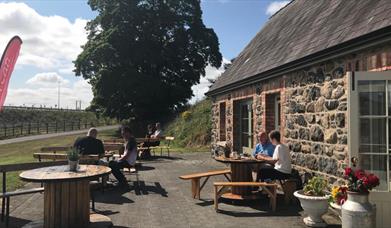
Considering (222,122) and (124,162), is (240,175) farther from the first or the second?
(222,122)

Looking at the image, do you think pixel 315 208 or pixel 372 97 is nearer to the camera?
pixel 372 97

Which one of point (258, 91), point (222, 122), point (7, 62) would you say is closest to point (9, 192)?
point (7, 62)

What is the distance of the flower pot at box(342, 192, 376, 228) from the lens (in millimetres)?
5465

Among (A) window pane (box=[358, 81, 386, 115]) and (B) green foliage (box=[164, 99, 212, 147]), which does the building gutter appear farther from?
(B) green foliage (box=[164, 99, 212, 147])

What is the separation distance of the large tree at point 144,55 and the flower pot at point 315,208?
25.7m

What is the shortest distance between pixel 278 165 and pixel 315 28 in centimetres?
337

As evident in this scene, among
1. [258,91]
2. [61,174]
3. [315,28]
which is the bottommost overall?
[61,174]

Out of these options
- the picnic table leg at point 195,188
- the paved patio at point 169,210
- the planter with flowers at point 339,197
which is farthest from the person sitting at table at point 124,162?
the planter with flowers at point 339,197

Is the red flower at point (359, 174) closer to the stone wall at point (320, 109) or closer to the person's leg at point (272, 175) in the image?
the stone wall at point (320, 109)

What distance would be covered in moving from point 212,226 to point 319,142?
9.35 feet

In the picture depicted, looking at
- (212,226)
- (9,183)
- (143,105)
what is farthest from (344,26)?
(143,105)

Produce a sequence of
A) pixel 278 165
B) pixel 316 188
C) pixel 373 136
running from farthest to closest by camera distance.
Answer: pixel 278 165
pixel 316 188
pixel 373 136

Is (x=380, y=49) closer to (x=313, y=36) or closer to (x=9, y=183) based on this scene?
(x=313, y=36)

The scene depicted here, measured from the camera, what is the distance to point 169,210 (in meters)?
7.62
